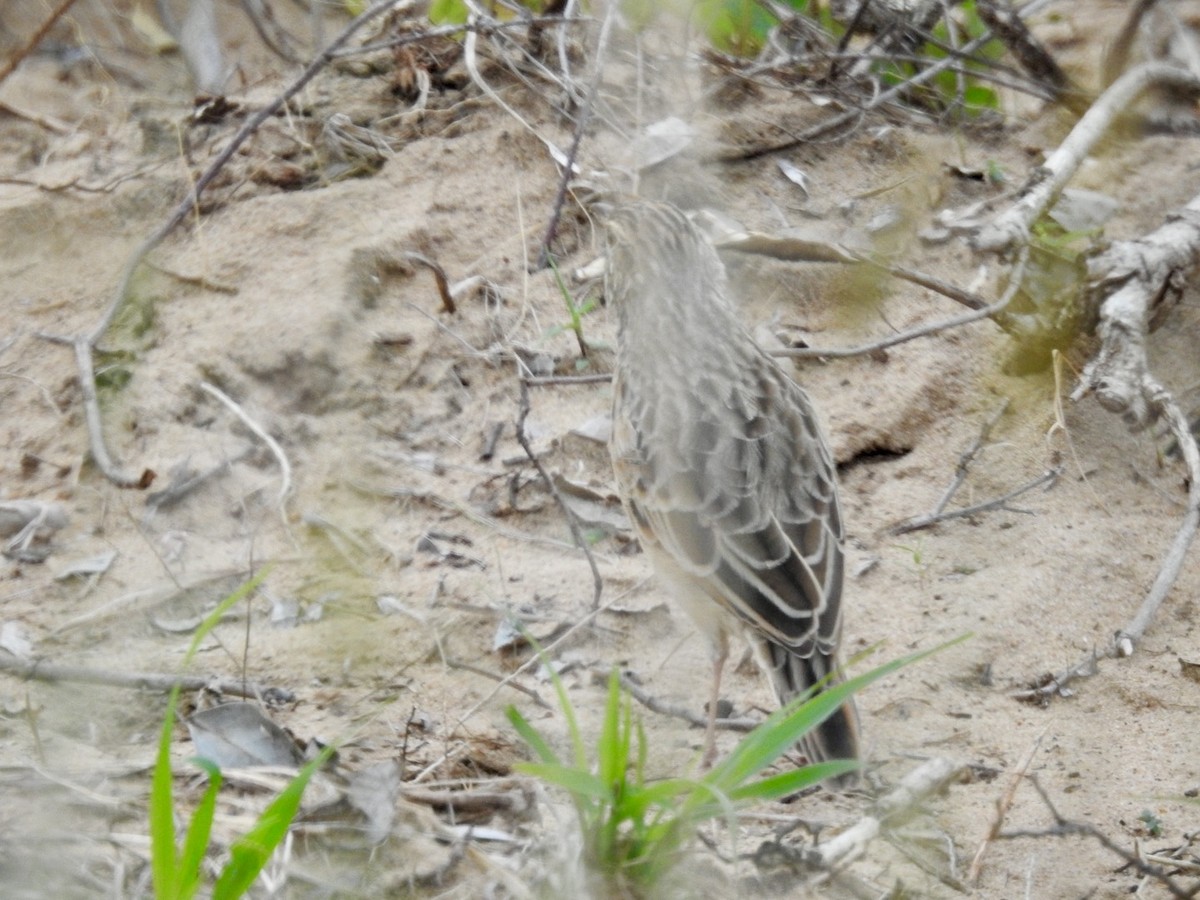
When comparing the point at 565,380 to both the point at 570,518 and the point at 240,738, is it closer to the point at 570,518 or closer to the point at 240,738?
the point at 570,518

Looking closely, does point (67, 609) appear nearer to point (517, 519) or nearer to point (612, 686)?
point (517, 519)

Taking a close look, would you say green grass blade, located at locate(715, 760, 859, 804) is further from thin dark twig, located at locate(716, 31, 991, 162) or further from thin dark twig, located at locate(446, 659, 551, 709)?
thin dark twig, located at locate(716, 31, 991, 162)

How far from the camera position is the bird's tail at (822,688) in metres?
4.21

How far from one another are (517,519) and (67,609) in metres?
1.56

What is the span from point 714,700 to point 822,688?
0.46 m

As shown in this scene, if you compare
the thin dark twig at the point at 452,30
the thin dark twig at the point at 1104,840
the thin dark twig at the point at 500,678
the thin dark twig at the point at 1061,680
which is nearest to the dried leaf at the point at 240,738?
the thin dark twig at the point at 500,678

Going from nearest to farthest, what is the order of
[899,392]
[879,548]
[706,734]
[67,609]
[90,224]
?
[706,734] → [67,609] → [879,548] → [899,392] → [90,224]

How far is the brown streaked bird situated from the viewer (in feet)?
14.8

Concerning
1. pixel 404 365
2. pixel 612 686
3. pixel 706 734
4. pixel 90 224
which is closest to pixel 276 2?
pixel 90 224

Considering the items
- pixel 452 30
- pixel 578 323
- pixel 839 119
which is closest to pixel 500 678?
pixel 578 323

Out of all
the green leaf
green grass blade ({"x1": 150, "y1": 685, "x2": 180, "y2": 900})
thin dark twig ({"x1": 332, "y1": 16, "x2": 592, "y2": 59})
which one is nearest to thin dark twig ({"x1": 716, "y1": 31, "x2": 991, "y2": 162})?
thin dark twig ({"x1": 332, "y1": 16, "x2": 592, "y2": 59})

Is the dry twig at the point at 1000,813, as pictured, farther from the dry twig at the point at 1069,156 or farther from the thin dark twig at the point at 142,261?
the thin dark twig at the point at 142,261

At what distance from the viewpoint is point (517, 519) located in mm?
5680

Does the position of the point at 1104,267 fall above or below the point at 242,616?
above
